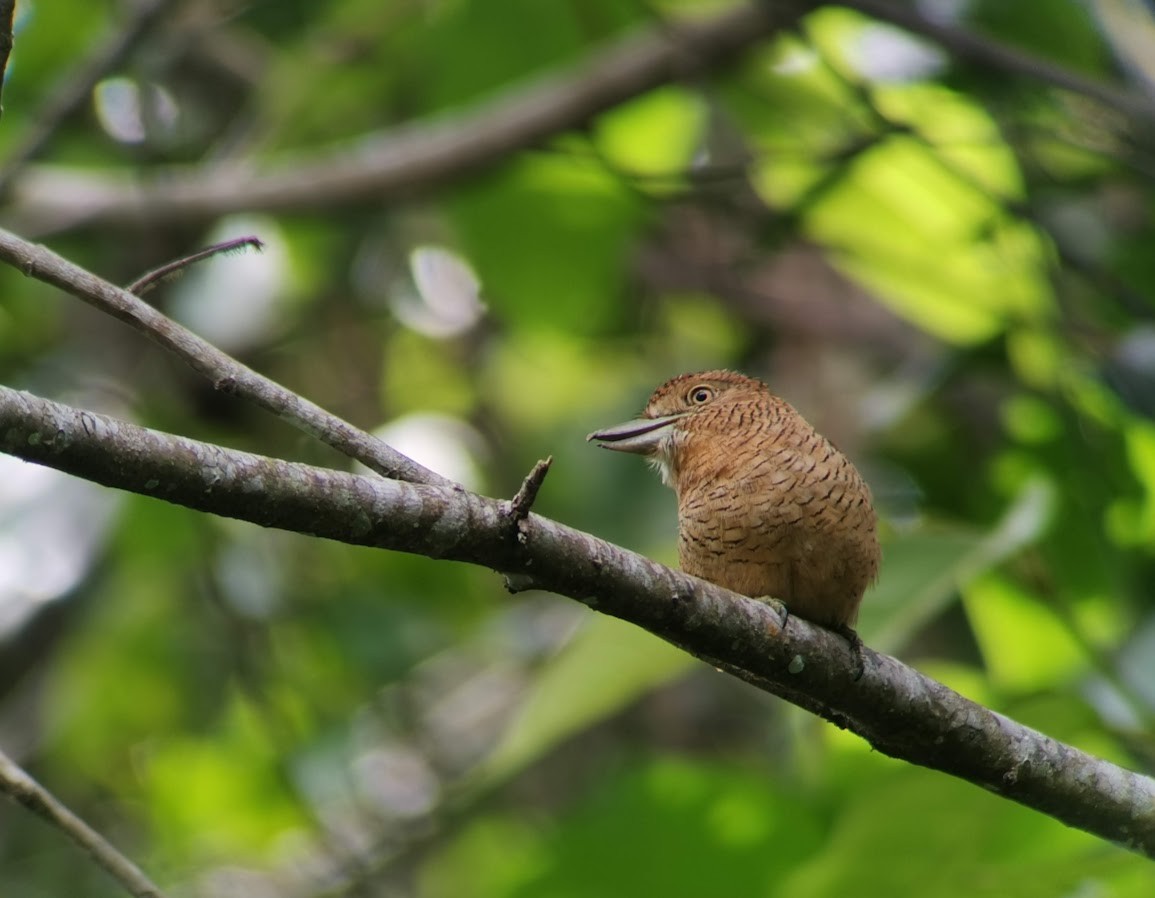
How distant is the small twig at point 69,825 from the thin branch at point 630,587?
1206 mm

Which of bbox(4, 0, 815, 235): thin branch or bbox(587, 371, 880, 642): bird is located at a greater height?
bbox(587, 371, 880, 642): bird

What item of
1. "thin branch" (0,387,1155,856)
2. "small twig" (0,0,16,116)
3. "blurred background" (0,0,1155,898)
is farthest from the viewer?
"blurred background" (0,0,1155,898)

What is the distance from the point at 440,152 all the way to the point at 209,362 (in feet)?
13.2

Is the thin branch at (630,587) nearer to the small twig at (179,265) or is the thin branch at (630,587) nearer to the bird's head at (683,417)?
the small twig at (179,265)

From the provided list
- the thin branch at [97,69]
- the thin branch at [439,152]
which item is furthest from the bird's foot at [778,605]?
the thin branch at [97,69]

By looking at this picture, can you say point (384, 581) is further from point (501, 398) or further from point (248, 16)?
point (248, 16)

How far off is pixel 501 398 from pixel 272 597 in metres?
2.00

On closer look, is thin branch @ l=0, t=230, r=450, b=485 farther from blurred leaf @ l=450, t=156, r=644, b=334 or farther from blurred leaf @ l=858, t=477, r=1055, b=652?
blurred leaf @ l=450, t=156, r=644, b=334

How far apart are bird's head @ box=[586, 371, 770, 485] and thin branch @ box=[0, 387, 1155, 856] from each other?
0.91 m

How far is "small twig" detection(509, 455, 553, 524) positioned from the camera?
85.0 inches

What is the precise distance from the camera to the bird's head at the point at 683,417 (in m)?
3.62

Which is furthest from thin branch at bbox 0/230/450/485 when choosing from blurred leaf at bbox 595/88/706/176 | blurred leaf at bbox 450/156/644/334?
blurred leaf at bbox 595/88/706/176

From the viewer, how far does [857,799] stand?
3645mm

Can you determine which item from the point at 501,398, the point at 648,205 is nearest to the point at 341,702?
the point at 501,398
